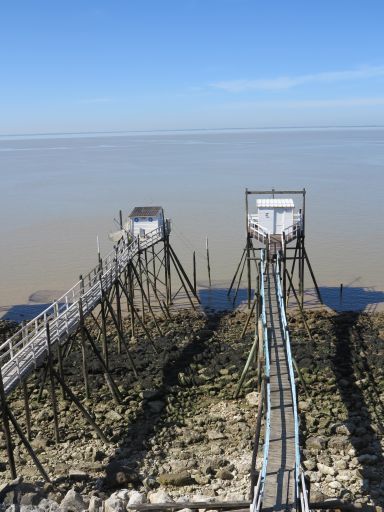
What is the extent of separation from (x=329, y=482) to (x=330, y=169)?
274ft

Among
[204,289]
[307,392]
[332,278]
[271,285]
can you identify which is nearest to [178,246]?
[204,289]

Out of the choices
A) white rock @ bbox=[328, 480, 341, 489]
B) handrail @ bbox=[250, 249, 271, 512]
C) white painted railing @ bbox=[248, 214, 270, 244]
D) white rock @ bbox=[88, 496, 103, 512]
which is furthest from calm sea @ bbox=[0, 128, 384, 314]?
white rock @ bbox=[88, 496, 103, 512]

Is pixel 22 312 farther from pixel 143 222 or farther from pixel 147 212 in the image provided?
pixel 147 212

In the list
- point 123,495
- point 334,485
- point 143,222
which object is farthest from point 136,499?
point 143,222

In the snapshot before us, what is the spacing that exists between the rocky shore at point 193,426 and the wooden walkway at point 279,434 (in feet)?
4.71

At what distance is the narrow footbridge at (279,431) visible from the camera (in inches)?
481

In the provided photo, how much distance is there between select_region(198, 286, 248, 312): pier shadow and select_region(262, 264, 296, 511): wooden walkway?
10.9m

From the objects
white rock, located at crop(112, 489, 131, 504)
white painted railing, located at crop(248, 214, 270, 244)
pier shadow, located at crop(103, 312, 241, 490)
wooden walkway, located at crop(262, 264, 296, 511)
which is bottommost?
pier shadow, located at crop(103, 312, 241, 490)

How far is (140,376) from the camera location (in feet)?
75.1

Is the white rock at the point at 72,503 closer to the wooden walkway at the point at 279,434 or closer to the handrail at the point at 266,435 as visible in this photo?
the handrail at the point at 266,435

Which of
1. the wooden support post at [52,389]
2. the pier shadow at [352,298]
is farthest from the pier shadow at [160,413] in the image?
the pier shadow at [352,298]

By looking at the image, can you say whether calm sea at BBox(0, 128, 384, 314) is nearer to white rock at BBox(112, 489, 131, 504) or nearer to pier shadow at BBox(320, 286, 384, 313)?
pier shadow at BBox(320, 286, 384, 313)

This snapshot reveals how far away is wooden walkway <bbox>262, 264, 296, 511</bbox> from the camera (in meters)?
12.4

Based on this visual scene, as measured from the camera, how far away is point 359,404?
1994 centimetres
